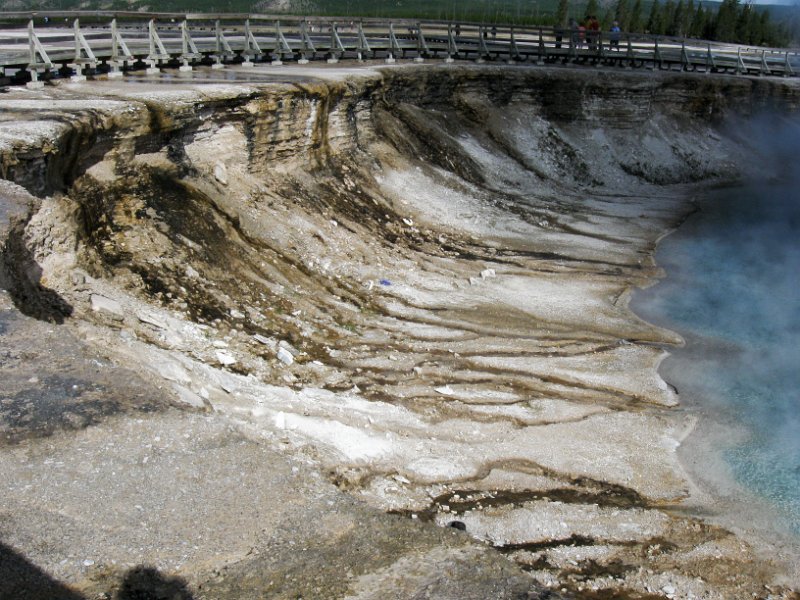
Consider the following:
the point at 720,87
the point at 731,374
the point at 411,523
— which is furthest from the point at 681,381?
the point at 720,87

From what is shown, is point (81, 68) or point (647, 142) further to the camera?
point (647, 142)

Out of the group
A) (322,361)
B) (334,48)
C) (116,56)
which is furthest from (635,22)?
(322,361)

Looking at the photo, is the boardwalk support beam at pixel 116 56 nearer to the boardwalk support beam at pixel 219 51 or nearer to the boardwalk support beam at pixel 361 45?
the boardwalk support beam at pixel 219 51

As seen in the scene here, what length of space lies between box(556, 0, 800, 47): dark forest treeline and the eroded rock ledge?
128ft

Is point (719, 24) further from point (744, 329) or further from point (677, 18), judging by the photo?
point (744, 329)

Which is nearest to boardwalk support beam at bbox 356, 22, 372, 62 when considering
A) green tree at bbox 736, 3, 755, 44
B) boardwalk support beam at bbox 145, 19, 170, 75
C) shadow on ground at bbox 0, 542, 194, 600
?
boardwalk support beam at bbox 145, 19, 170, 75

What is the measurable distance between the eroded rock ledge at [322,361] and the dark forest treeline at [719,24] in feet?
128

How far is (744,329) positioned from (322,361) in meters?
9.08

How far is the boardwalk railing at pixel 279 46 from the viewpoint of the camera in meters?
20.4

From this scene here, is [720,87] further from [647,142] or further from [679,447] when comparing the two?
[679,447]

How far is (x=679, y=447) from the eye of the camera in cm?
1287

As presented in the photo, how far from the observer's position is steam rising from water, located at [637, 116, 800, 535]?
12633 mm

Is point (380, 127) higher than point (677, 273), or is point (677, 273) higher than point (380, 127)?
point (380, 127)

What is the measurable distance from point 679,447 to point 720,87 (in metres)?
27.0
